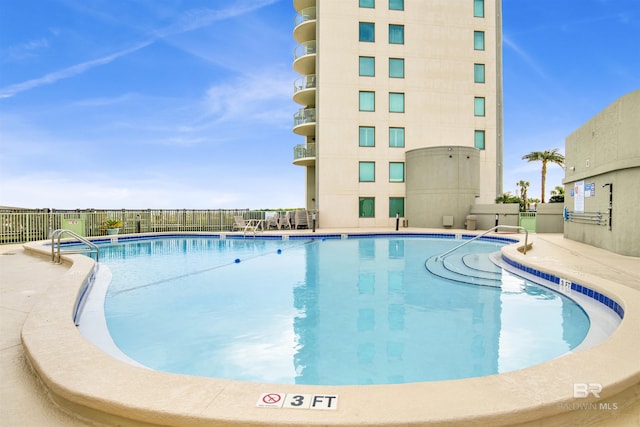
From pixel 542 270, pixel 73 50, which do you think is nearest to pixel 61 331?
pixel 542 270

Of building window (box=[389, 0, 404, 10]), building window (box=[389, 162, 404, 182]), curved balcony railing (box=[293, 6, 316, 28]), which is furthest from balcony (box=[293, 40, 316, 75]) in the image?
building window (box=[389, 162, 404, 182])

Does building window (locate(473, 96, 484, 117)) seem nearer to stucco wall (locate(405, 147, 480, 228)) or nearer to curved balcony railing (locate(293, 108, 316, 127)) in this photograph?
stucco wall (locate(405, 147, 480, 228))

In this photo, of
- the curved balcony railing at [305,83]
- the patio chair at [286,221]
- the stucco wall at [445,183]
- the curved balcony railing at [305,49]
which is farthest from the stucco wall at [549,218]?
the curved balcony railing at [305,49]

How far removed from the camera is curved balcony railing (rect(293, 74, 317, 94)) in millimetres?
22266

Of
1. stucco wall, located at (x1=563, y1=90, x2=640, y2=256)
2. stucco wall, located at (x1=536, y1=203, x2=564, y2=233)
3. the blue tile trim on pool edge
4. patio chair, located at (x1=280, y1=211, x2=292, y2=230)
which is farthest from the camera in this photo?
patio chair, located at (x1=280, y1=211, x2=292, y2=230)

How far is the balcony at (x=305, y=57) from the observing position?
22.3m

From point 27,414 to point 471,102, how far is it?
24.4 meters

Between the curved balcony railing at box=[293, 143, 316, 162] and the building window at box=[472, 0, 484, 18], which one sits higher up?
the building window at box=[472, 0, 484, 18]

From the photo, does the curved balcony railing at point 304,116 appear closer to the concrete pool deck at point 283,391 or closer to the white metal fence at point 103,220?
the white metal fence at point 103,220

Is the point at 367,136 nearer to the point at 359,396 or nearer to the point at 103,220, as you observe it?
the point at 103,220

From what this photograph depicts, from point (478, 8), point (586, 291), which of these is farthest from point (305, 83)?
point (586, 291)

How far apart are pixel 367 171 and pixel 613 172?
13.2 meters

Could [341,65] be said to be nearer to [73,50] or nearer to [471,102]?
[471,102]

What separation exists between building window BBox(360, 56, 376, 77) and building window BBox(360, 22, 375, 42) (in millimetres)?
1081
